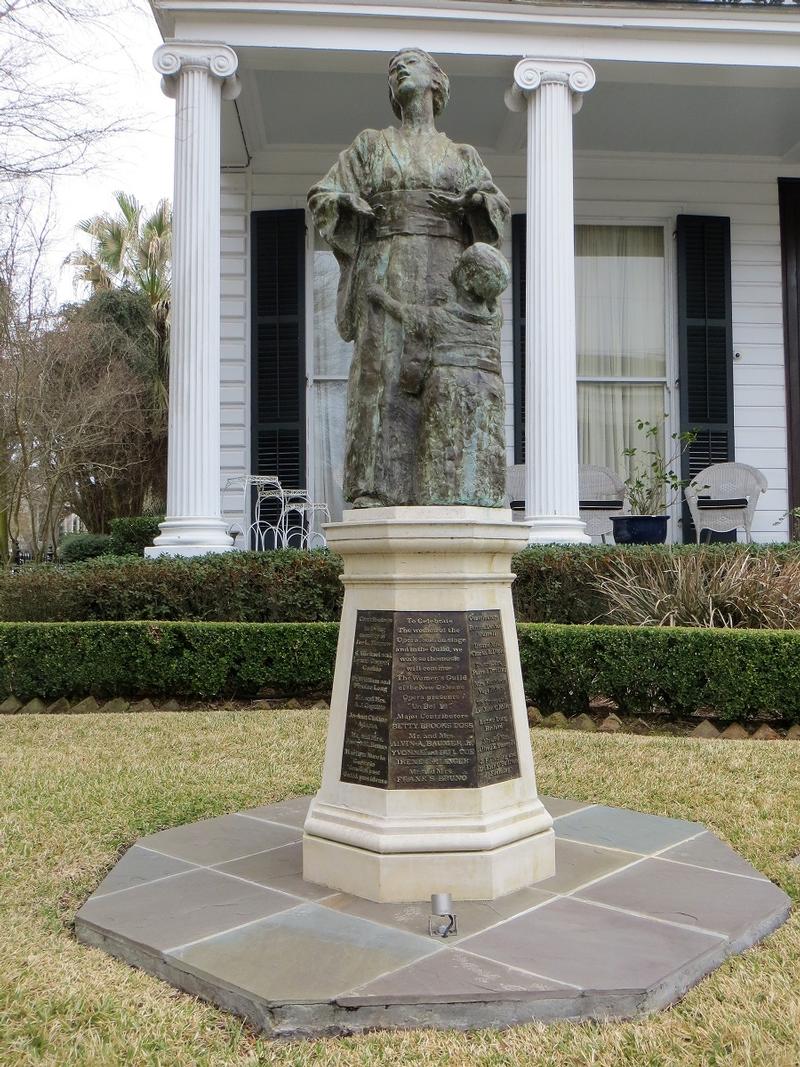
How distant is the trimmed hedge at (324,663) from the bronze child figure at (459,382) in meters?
3.98

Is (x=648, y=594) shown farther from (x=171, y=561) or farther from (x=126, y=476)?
(x=126, y=476)

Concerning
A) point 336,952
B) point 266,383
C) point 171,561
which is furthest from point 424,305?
point 266,383

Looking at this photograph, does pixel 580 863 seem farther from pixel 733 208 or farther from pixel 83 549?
pixel 83 549

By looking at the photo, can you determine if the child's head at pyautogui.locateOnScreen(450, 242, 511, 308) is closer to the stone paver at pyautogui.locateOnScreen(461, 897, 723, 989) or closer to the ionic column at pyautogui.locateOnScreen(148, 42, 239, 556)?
the stone paver at pyautogui.locateOnScreen(461, 897, 723, 989)

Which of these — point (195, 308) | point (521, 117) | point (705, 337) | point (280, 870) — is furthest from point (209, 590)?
point (705, 337)

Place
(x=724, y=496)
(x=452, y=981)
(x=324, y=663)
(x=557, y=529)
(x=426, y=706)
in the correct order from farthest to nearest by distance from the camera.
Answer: (x=724, y=496), (x=557, y=529), (x=324, y=663), (x=426, y=706), (x=452, y=981)

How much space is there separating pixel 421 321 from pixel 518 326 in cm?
988

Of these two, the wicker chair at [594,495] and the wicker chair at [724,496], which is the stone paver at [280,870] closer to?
the wicker chair at [594,495]

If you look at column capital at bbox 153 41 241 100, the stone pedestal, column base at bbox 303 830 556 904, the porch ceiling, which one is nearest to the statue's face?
the stone pedestal

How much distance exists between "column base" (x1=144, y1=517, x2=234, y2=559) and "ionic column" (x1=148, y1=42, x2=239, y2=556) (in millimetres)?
11

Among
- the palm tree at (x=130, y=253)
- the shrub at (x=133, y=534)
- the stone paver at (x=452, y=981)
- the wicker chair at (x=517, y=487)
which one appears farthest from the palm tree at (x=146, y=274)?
the stone paver at (x=452, y=981)

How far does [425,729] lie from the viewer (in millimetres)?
4016

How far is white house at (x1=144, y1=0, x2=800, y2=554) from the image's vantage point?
429 inches

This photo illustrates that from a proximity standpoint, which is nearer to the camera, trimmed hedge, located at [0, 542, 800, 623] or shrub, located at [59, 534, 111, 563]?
trimmed hedge, located at [0, 542, 800, 623]
